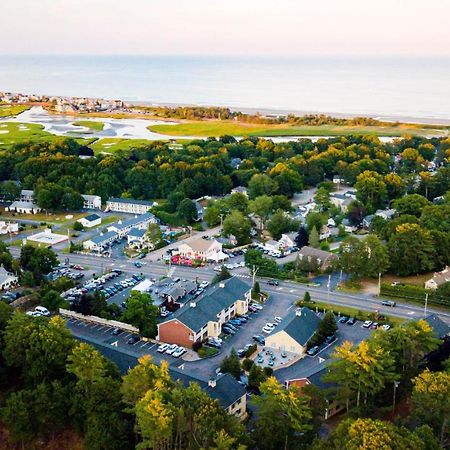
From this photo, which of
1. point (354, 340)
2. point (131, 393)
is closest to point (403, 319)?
point (354, 340)

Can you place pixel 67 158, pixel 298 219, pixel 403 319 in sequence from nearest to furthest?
pixel 403 319 < pixel 298 219 < pixel 67 158

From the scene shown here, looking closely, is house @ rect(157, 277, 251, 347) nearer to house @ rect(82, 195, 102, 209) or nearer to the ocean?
house @ rect(82, 195, 102, 209)

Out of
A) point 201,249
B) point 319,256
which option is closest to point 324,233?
point 319,256

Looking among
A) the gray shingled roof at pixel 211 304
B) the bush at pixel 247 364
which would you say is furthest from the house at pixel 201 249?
the bush at pixel 247 364

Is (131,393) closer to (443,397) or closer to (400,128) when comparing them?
(443,397)

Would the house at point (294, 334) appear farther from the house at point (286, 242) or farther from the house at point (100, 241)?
the house at point (100, 241)

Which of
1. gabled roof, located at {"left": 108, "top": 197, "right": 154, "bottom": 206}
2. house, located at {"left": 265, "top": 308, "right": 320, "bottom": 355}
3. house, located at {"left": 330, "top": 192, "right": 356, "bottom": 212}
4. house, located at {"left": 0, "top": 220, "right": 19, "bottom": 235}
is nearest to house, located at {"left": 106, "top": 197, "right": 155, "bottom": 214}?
gabled roof, located at {"left": 108, "top": 197, "right": 154, "bottom": 206}
